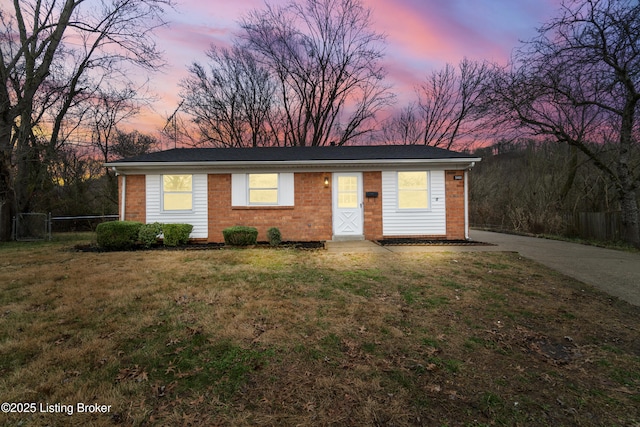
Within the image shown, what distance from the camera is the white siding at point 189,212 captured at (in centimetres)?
1010

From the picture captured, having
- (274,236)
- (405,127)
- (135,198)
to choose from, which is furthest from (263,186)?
(405,127)

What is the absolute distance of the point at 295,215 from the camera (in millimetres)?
10109

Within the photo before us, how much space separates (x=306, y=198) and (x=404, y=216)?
3530 mm

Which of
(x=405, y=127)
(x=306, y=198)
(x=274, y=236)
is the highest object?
(x=405, y=127)

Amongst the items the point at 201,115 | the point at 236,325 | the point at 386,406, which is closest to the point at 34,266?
the point at 236,325

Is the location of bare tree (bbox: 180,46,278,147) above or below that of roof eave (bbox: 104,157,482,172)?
above

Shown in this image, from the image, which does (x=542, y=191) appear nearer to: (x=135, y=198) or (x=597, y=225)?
(x=597, y=225)

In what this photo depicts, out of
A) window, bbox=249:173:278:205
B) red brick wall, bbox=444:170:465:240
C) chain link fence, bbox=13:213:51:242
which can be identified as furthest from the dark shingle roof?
chain link fence, bbox=13:213:51:242

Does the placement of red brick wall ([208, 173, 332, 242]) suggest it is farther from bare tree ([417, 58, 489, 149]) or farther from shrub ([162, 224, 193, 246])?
bare tree ([417, 58, 489, 149])

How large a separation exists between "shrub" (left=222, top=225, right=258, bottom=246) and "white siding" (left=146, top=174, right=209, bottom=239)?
1532mm

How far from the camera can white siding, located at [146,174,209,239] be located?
10102 millimetres

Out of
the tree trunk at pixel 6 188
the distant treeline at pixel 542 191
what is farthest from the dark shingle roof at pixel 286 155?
the distant treeline at pixel 542 191

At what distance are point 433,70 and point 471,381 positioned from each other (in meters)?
25.6

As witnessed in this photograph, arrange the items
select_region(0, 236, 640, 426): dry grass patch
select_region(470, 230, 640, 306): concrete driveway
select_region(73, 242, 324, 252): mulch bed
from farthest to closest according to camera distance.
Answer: select_region(73, 242, 324, 252): mulch bed < select_region(470, 230, 640, 306): concrete driveway < select_region(0, 236, 640, 426): dry grass patch
